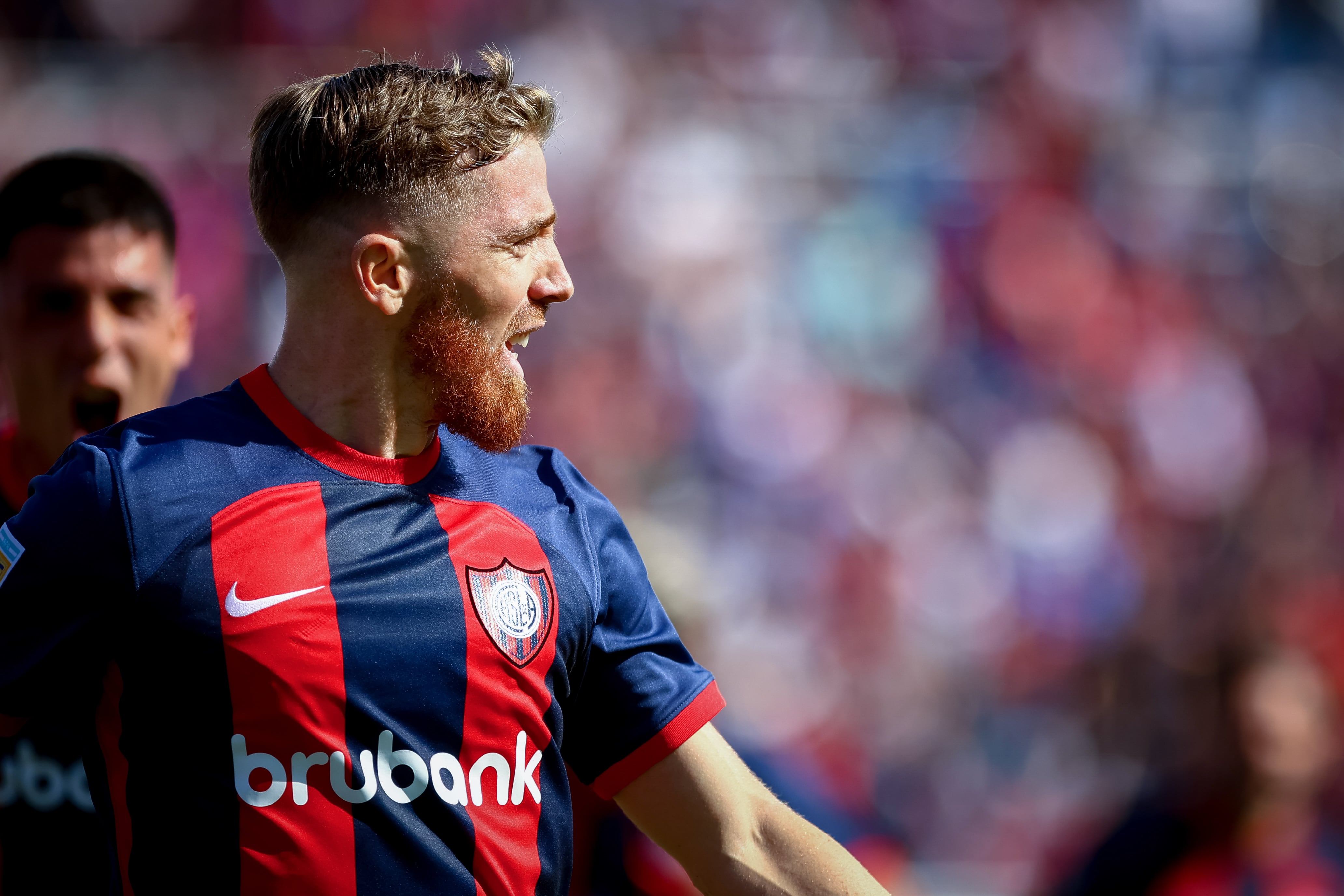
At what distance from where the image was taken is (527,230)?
71.9 inches

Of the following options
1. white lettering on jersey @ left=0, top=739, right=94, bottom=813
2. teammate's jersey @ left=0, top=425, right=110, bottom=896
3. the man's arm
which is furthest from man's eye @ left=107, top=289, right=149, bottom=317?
the man's arm

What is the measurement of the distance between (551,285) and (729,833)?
2.64 feet

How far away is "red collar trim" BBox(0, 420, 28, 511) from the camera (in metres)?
2.56

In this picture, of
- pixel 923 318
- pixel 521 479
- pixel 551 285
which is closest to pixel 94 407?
pixel 521 479

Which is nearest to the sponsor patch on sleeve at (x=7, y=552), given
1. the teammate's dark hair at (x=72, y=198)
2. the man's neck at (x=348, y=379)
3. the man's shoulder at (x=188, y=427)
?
the man's shoulder at (x=188, y=427)

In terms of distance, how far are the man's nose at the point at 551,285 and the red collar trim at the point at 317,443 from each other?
30 cm

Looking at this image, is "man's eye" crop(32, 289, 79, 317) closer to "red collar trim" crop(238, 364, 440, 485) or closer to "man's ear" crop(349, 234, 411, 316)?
"red collar trim" crop(238, 364, 440, 485)

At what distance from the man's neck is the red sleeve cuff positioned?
0.55m

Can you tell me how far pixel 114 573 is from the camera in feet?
5.23

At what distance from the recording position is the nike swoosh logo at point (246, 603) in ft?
5.34

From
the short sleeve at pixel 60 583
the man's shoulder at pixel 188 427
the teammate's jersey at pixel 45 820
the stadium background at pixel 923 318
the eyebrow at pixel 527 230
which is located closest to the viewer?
the short sleeve at pixel 60 583

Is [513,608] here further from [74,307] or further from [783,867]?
[74,307]

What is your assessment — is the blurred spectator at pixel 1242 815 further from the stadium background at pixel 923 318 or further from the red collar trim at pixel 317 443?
the stadium background at pixel 923 318

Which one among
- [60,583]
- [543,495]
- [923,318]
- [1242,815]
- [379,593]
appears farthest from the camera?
[923,318]
